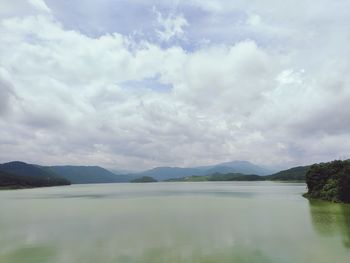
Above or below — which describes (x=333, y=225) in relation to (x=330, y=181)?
below

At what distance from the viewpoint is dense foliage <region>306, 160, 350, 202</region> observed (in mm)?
57625

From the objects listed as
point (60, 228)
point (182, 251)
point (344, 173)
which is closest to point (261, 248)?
point (182, 251)

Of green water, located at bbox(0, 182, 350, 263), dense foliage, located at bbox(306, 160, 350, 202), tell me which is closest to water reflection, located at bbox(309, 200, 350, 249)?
green water, located at bbox(0, 182, 350, 263)

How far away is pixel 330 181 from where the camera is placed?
69125 mm

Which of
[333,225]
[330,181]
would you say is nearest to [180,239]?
[333,225]

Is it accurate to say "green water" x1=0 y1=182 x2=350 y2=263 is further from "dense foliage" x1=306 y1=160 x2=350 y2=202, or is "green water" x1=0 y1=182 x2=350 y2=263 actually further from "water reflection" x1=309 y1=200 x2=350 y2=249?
"dense foliage" x1=306 y1=160 x2=350 y2=202

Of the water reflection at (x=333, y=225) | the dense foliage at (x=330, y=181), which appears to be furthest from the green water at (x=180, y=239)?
the dense foliage at (x=330, y=181)

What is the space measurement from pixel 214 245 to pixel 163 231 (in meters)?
8.01

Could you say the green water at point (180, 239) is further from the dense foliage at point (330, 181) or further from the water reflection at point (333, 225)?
the dense foliage at point (330, 181)

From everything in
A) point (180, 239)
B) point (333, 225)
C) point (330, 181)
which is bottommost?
point (180, 239)

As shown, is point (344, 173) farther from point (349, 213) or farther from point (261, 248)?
point (261, 248)

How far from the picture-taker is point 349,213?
43.3 meters

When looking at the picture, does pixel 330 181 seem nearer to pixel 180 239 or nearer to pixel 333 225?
pixel 333 225

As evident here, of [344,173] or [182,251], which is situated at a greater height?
[344,173]
